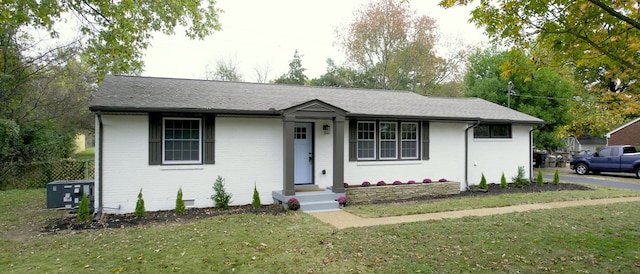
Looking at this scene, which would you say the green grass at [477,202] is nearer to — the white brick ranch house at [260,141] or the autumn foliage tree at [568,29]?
the white brick ranch house at [260,141]

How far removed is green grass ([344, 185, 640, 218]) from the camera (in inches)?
358

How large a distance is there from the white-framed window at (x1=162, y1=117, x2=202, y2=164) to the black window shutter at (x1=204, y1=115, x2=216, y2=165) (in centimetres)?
16

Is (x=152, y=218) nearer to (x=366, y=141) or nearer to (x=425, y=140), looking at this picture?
(x=366, y=141)

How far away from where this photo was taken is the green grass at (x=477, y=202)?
9.09 meters

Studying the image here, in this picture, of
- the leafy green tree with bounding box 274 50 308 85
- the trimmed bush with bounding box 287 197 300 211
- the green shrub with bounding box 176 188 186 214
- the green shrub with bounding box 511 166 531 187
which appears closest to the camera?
the green shrub with bounding box 176 188 186 214

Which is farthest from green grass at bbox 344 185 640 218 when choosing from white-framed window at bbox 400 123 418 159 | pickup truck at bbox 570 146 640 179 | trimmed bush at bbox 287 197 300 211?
pickup truck at bbox 570 146 640 179

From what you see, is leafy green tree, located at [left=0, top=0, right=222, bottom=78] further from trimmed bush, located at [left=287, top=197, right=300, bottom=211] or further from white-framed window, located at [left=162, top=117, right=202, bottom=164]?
trimmed bush, located at [left=287, top=197, right=300, bottom=211]

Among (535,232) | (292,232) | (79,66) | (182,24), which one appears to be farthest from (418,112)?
(79,66)

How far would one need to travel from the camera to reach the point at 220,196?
373 inches

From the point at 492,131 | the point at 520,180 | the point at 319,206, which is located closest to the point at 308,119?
the point at 319,206

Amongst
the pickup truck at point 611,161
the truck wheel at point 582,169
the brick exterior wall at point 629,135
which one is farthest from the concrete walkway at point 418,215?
the brick exterior wall at point 629,135

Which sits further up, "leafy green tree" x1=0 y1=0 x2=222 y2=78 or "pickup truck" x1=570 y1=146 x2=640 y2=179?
"leafy green tree" x1=0 y1=0 x2=222 y2=78

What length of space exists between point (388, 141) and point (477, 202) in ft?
10.7

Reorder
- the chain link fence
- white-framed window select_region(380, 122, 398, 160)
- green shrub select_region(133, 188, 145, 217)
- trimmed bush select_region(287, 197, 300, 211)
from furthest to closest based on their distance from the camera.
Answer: the chain link fence < white-framed window select_region(380, 122, 398, 160) < trimmed bush select_region(287, 197, 300, 211) < green shrub select_region(133, 188, 145, 217)
